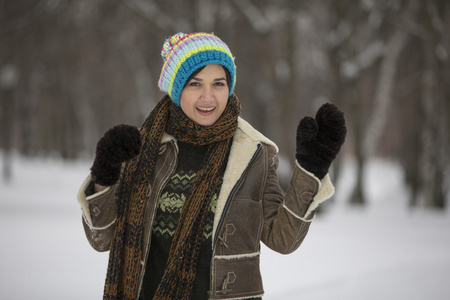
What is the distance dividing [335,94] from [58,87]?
597 inches

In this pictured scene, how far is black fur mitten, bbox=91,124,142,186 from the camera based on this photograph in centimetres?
192

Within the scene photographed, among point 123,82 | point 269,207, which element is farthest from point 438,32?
point 123,82

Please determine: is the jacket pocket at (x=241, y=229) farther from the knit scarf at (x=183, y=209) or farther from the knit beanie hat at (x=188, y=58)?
the knit beanie hat at (x=188, y=58)

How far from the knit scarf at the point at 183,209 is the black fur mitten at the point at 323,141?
0.41 metres

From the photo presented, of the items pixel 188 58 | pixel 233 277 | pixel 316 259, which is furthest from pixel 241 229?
pixel 316 259

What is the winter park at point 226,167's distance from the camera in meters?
2.07

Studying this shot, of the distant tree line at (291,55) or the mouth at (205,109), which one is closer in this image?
the mouth at (205,109)

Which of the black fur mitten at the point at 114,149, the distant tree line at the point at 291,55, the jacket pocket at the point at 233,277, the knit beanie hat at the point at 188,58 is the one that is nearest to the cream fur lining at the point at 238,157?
the jacket pocket at the point at 233,277


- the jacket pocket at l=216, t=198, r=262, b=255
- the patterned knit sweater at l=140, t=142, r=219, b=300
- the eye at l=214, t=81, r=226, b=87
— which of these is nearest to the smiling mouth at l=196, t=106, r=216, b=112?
the eye at l=214, t=81, r=226, b=87

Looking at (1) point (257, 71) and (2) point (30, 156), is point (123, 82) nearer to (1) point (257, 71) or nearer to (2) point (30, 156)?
(2) point (30, 156)

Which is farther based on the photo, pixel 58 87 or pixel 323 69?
pixel 58 87

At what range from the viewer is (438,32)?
10539 millimetres

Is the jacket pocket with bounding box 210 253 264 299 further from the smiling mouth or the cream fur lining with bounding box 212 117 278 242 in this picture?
the smiling mouth

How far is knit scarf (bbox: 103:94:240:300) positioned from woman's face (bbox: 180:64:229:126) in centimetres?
4
